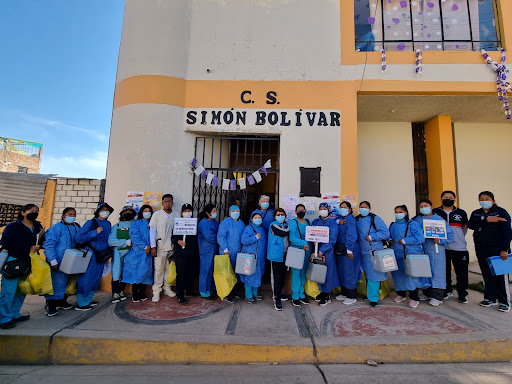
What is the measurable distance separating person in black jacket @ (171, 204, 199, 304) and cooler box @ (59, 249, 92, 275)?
1.37 meters

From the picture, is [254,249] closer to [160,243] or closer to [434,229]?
[160,243]

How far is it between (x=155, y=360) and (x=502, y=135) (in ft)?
32.8

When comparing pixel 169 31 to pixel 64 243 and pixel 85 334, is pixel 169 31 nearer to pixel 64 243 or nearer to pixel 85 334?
pixel 64 243

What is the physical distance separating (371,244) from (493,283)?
2.07 meters

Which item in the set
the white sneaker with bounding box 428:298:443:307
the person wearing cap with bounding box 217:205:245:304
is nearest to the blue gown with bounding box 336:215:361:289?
the white sneaker with bounding box 428:298:443:307

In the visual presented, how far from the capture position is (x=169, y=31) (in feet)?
18.5

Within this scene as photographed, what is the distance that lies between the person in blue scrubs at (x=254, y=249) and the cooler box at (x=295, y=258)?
598 millimetres

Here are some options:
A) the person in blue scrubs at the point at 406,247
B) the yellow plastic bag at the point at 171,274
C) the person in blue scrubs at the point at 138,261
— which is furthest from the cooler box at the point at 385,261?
the person in blue scrubs at the point at 138,261

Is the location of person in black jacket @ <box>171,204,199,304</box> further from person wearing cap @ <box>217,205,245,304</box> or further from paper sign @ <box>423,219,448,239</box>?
paper sign @ <box>423,219,448,239</box>

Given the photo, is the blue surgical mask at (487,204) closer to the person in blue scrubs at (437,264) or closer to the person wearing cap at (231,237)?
the person in blue scrubs at (437,264)

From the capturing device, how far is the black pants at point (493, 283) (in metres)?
4.20

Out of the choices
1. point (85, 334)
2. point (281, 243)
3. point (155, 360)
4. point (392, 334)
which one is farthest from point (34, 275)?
point (392, 334)

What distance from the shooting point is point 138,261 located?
458 centimetres

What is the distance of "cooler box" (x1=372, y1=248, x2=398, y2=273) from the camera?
416cm
